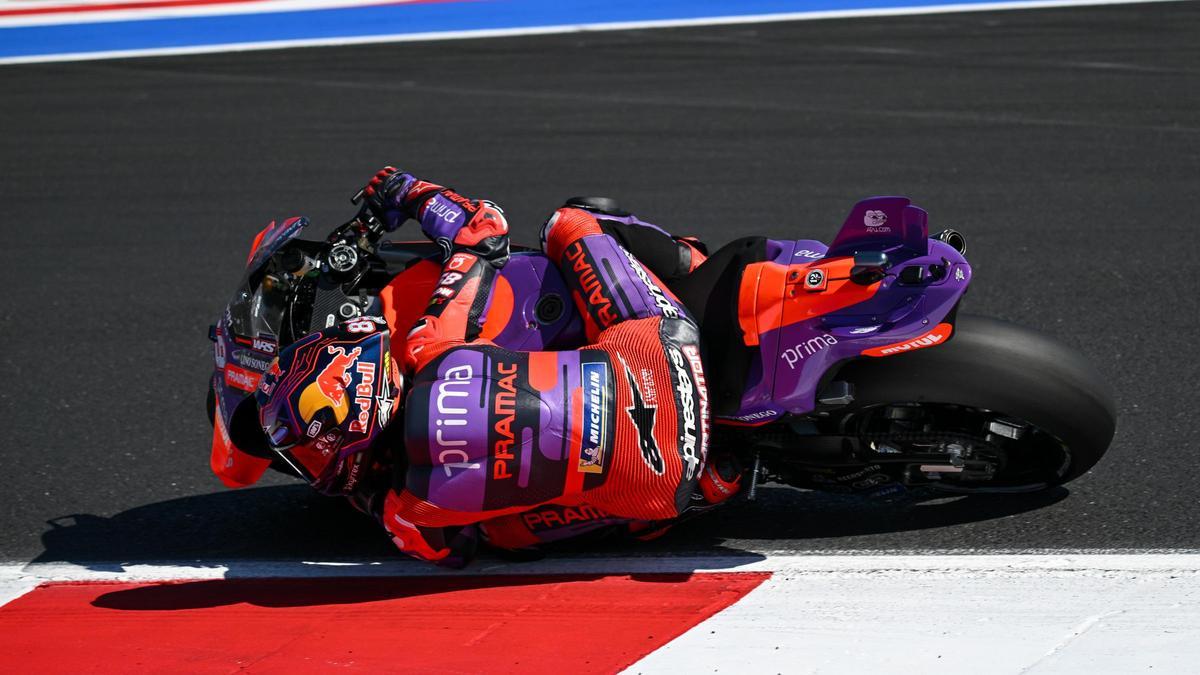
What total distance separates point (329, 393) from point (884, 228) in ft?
5.06

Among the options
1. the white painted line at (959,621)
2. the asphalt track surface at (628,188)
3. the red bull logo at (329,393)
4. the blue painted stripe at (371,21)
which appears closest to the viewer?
the white painted line at (959,621)

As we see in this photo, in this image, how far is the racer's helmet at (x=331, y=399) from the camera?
3596 mm

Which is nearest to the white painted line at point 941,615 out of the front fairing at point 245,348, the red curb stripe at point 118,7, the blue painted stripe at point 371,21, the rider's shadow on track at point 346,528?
the rider's shadow on track at point 346,528

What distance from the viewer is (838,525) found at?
4.29 m

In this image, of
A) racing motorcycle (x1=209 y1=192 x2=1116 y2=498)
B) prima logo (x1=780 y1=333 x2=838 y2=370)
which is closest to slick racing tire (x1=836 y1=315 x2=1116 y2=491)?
racing motorcycle (x1=209 y1=192 x2=1116 y2=498)

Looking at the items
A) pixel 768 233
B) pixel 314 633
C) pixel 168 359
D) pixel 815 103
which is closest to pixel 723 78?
pixel 815 103

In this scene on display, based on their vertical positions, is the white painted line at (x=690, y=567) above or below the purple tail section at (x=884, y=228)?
below

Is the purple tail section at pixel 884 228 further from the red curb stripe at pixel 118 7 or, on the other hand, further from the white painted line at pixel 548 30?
the red curb stripe at pixel 118 7

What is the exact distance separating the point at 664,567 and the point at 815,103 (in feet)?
18.9

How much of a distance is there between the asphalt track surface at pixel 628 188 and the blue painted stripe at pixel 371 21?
638mm

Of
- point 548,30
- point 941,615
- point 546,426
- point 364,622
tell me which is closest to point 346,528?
point 364,622

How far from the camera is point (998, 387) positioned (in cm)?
367

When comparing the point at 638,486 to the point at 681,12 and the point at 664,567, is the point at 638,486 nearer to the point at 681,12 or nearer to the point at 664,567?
the point at 664,567

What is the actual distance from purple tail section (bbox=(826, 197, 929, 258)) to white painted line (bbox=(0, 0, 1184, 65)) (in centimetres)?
824
